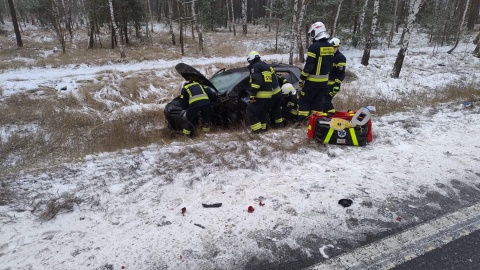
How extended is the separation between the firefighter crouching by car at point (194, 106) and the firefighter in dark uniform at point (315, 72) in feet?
6.21

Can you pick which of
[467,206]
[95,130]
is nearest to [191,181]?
[467,206]

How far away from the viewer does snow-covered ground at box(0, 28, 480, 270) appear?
8.52ft

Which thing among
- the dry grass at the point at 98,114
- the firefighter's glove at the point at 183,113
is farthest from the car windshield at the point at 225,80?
the dry grass at the point at 98,114

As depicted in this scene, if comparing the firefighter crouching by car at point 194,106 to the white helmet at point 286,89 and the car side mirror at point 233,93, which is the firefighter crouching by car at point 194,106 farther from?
the white helmet at point 286,89

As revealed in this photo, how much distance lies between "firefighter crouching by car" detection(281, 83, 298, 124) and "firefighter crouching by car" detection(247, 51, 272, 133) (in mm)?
774

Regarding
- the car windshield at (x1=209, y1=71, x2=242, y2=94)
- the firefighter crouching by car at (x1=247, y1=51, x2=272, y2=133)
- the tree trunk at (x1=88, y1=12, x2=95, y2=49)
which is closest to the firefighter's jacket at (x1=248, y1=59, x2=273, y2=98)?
the firefighter crouching by car at (x1=247, y1=51, x2=272, y2=133)

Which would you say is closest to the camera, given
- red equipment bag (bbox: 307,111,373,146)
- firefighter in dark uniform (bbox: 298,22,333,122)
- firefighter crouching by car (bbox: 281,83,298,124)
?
red equipment bag (bbox: 307,111,373,146)

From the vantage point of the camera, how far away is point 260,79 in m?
5.43

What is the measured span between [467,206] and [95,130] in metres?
6.93

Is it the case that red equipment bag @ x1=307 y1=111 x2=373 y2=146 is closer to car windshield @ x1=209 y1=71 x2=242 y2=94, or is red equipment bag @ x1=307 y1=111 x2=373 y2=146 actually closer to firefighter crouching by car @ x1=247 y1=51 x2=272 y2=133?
firefighter crouching by car @ x1=247 y1=51 x2=272 y2=133

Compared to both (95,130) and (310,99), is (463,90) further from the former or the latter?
(95,130)

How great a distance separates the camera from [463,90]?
28.8 feet

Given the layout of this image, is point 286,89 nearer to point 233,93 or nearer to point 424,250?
point 233,93

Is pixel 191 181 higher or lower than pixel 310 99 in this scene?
lower
